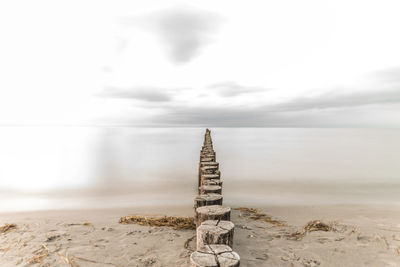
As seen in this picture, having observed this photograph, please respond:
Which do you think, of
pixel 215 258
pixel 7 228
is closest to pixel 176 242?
pixel 215 258

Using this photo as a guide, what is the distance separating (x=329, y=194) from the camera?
9344 millimetres

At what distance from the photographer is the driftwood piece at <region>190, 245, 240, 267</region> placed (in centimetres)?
213

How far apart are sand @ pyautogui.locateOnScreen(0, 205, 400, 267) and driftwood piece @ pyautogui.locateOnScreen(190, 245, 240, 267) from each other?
1.62 m

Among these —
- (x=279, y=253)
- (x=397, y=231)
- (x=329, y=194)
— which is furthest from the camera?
(x=329, y=194)

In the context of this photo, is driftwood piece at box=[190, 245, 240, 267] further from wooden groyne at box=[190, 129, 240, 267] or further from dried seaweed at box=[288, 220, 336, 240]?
dried seaweed at box=[288, 220, 336, 240]

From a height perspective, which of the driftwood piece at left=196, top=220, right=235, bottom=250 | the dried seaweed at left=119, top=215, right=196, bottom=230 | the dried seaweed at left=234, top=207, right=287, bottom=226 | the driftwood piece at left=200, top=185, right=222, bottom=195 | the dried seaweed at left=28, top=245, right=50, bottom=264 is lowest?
the dried seaweed at left=234, top=207, right=287, bottom=226

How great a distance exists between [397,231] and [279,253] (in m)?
3.15

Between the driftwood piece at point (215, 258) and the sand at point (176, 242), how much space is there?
162cm

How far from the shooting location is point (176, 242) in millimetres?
4504

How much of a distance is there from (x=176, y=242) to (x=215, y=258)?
252 cm

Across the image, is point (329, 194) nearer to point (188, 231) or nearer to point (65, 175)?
point (188, 231)

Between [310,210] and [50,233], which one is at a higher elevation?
[50,233]

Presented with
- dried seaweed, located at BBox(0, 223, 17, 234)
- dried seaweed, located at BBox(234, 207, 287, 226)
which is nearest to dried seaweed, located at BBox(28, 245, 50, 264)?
dried seaweed, located at BBox(0, 223, 17, 234)

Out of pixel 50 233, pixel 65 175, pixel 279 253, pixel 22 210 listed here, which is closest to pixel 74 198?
pixel 22 210
